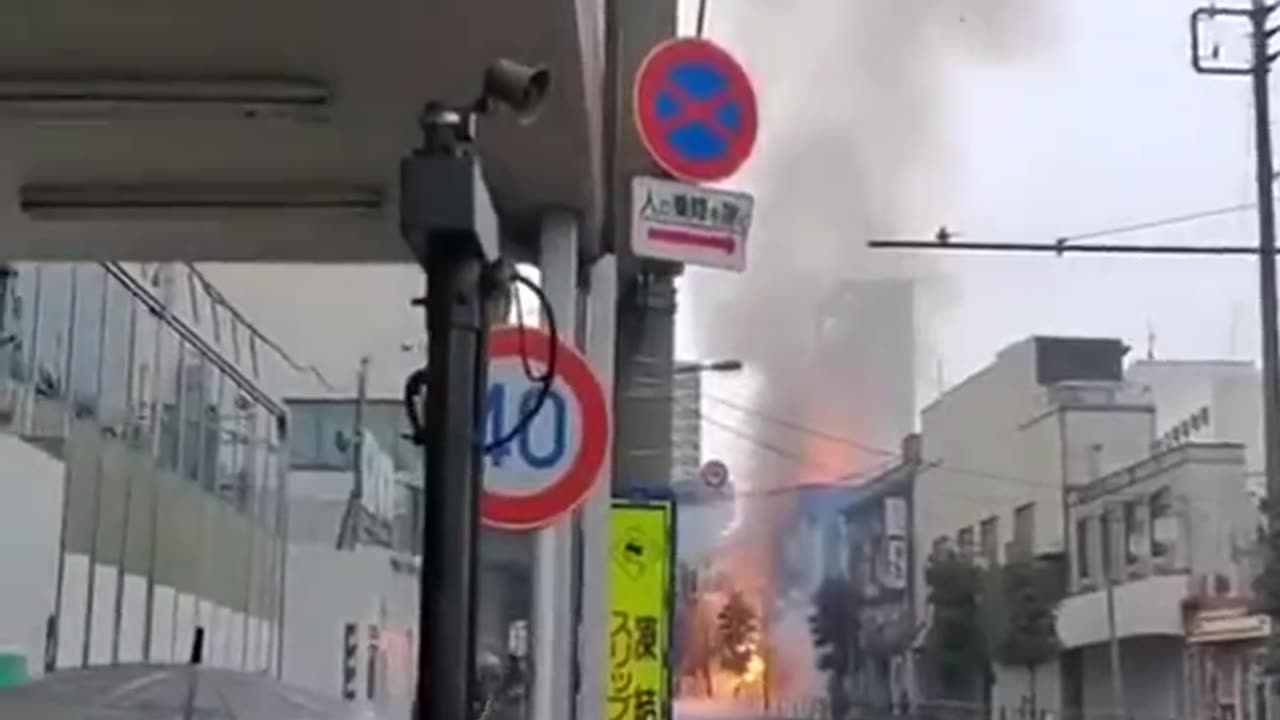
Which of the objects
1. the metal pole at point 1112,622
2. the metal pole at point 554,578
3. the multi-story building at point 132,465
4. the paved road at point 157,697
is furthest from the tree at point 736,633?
the paved road at point 157,697

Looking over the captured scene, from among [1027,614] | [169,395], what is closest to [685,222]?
[169,395]

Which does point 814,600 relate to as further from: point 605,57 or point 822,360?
point 605,57

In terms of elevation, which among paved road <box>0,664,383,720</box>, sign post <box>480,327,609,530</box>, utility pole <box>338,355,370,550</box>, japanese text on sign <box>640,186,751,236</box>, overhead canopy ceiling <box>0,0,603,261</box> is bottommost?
paved road <box>0,664,383,720</box>

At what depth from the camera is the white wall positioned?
14.3 ft

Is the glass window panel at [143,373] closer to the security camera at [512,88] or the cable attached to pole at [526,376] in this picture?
the cable attached to pole at [526,376]

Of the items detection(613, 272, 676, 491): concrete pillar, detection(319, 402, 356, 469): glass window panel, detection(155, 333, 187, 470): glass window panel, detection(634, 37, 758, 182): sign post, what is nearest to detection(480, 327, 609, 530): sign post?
detection(634, 37, 758, 182): sign post

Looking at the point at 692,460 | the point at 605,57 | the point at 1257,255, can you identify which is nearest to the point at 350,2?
the point at 605,57

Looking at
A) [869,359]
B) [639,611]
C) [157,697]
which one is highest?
[869,359]

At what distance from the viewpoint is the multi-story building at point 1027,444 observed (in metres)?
10.3

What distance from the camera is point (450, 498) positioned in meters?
1.88

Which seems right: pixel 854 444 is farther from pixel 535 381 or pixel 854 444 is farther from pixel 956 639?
pixel 535 381

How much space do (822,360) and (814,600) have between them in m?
1.11

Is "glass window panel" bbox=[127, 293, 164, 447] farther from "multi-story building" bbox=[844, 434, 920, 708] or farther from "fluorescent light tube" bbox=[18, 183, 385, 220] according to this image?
"multi-story building" bbox=[844, 434, 920, 708]

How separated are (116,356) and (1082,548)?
709cm
